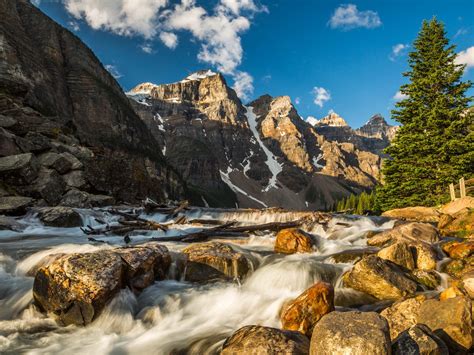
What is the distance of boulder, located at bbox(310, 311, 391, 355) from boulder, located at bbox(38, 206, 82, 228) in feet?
63.7

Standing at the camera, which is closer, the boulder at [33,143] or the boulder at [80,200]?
the boulder at [80,200]

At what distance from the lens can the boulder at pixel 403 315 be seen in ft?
20.5

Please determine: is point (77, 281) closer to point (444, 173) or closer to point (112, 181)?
point (444, 173)

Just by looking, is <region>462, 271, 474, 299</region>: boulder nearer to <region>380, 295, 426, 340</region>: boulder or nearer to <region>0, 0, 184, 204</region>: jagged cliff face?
<region>380, 295, 426, 340</region>: boulder

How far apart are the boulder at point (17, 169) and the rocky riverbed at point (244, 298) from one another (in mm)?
13375

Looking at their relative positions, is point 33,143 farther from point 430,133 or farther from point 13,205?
point 430,133

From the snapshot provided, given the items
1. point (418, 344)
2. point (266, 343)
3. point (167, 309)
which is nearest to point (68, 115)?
point (167, 309)

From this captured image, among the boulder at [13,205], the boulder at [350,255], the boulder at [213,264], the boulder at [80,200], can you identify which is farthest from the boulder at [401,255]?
the boulder at [80,200]

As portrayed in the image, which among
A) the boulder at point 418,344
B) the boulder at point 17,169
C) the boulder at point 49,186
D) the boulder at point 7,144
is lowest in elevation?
the boulder at point 418,344

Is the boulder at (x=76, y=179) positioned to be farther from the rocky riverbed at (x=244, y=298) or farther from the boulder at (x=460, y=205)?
the boulder at (x=460, y=205)

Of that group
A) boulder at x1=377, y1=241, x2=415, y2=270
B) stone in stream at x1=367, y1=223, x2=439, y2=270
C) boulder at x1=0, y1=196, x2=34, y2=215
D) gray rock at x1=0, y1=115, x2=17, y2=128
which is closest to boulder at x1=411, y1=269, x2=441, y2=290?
boulder at x1=377, y1=241, x2=415, y2=270

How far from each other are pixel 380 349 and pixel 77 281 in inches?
255

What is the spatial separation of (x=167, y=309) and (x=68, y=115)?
96.5 meters

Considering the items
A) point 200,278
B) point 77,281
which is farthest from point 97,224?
point 77,281
